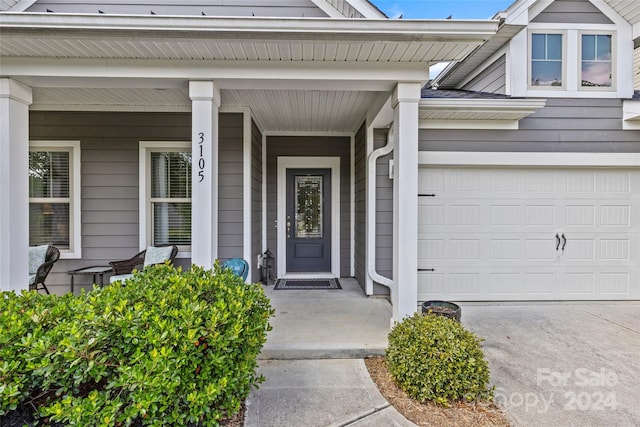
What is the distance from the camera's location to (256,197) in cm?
509

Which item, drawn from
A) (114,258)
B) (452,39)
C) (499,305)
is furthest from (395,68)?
(114,258)

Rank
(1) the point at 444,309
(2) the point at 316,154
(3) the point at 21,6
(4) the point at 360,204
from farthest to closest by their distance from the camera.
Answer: (2) the point at 316,154, (4) the point at 360,204, (3) the point at 21,6, (1) the point at 444,309

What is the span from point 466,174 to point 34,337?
4.66 m

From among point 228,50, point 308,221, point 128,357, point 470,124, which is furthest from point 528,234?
point 128,357

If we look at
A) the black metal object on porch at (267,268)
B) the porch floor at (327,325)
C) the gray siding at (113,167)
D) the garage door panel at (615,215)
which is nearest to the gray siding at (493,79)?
the garage door panel at (615,215)

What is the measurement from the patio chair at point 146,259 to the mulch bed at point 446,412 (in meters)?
3.14

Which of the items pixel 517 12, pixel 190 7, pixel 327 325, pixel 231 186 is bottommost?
pixel 327 325

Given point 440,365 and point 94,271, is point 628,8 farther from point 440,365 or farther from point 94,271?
point 94,271

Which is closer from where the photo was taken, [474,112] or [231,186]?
[474,112]

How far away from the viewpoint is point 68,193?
438cm

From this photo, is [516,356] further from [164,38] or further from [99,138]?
[99,138]

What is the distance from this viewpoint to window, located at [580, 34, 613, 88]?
4.43 metres

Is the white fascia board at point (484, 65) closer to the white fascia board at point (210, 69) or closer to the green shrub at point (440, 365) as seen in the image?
the white fascia board at point (210, 69)

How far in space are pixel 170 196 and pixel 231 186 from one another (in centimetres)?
89
